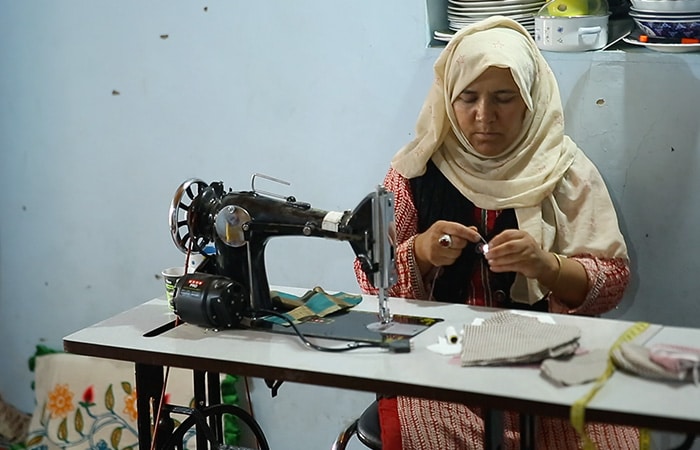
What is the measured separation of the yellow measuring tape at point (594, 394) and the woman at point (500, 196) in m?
0.31

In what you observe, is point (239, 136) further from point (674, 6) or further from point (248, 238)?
point (674, 6)

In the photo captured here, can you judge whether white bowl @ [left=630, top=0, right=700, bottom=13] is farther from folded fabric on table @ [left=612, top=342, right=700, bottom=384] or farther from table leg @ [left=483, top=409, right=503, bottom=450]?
table leg @ [left=483, top=409, right=503, bottom=450]

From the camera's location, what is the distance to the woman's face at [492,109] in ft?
7.41

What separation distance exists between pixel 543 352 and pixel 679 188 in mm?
868

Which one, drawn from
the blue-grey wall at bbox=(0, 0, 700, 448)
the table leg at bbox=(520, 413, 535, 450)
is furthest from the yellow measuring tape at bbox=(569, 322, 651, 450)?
the blue-grey wall at bbox=(0, 0, 700, 448)

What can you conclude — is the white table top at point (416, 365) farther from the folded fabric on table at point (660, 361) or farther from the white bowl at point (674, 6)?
the white bowl at point (674, 6)

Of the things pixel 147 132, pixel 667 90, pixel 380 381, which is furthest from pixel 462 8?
pixel 380 381

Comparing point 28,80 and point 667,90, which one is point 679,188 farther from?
point 28,80

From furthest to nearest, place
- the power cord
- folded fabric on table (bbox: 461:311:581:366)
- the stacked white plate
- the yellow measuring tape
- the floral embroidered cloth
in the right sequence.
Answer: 1. the floral embroidered cloth
2. the stacked white plate
3. the power cord
4. folded fabric on table (bbox: 461:311:581:366)
5. the yellow measuring tape

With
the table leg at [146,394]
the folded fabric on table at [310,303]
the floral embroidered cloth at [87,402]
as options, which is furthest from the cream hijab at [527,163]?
the floral embroidered cloth at [87,402]

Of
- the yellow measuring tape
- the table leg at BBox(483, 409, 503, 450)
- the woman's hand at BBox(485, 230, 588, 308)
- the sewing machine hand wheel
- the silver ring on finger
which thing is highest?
the sewing machine hand wheel

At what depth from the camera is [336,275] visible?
2891 mm

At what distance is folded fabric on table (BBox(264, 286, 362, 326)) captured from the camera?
206cm

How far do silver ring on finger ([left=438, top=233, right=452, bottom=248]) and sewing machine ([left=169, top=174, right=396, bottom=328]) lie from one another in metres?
Result: 0.24
